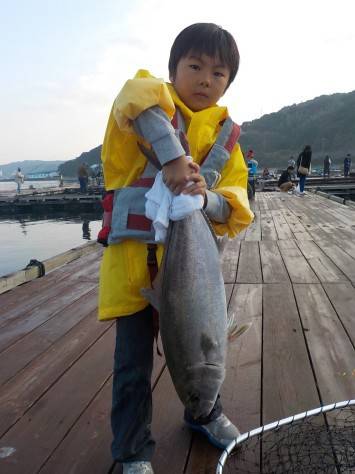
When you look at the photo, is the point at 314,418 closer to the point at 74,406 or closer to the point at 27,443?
the point at 74,406

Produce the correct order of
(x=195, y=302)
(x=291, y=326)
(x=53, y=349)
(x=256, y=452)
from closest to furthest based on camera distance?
1. (x=195, y=302)
2. (x=256, y=452)
3. (x=53, y=349)
4. (x=291, y=326)

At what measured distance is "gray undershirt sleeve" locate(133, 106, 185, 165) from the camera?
1.62 metres

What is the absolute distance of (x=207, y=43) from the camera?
1.82m

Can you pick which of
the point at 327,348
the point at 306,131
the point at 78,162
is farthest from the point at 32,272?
the point at 78,162

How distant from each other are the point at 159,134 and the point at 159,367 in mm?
1935

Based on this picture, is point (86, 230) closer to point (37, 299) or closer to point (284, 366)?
point (37, 299)

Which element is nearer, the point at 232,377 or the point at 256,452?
the point at 256,452

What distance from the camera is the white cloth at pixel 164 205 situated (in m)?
1.62

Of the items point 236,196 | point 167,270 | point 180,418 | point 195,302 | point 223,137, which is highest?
point 223,137

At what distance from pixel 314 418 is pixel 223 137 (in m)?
1.61

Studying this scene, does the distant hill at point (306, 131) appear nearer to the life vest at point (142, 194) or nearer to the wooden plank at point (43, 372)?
the wooden plank at point (43, 372)

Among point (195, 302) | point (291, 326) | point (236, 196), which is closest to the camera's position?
point (195, 302)

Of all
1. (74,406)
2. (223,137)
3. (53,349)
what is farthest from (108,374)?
(223,137)

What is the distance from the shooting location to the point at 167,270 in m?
1.67
